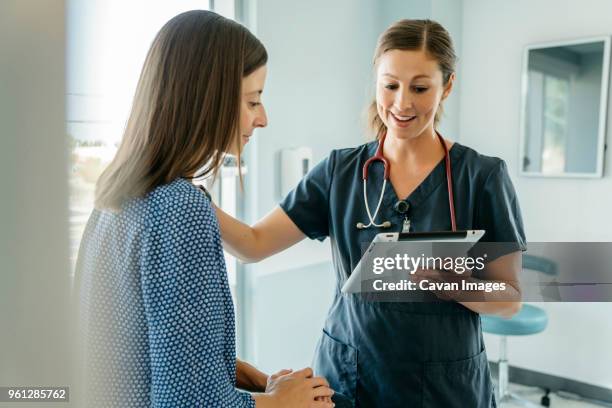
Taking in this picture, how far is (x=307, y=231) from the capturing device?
48.4 inches

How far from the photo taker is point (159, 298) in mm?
593

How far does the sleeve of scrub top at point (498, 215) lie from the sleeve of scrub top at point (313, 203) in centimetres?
34

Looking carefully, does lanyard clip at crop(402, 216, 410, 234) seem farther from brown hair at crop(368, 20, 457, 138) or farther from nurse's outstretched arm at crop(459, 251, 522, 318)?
brown hair at crop(368, 20, 457, 138)

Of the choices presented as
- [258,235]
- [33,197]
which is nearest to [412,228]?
[258,235]

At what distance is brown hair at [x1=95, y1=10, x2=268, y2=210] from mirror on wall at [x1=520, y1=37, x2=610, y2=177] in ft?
7.32

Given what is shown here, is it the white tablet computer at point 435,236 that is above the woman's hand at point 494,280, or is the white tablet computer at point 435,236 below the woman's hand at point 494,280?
above

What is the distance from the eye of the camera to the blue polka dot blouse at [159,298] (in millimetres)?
594

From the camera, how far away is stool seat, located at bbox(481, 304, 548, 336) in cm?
219

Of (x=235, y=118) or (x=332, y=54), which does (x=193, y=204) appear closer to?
(x=235, y=118)

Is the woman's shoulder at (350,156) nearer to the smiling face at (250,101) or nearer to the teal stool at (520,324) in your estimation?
the smiling face at (250,101)

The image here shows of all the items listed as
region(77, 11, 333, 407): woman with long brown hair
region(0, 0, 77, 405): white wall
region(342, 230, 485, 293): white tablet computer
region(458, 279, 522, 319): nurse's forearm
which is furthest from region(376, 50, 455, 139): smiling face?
region(0, 0, 77, 405): white wall

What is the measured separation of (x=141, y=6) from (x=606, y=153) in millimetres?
2101

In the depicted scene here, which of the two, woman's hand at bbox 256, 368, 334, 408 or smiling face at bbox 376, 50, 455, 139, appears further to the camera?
smiling face at bbox 376, 50, 455, 139

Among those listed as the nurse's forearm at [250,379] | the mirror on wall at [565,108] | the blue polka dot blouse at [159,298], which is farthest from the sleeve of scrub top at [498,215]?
the mirror on wall at [565,108]
